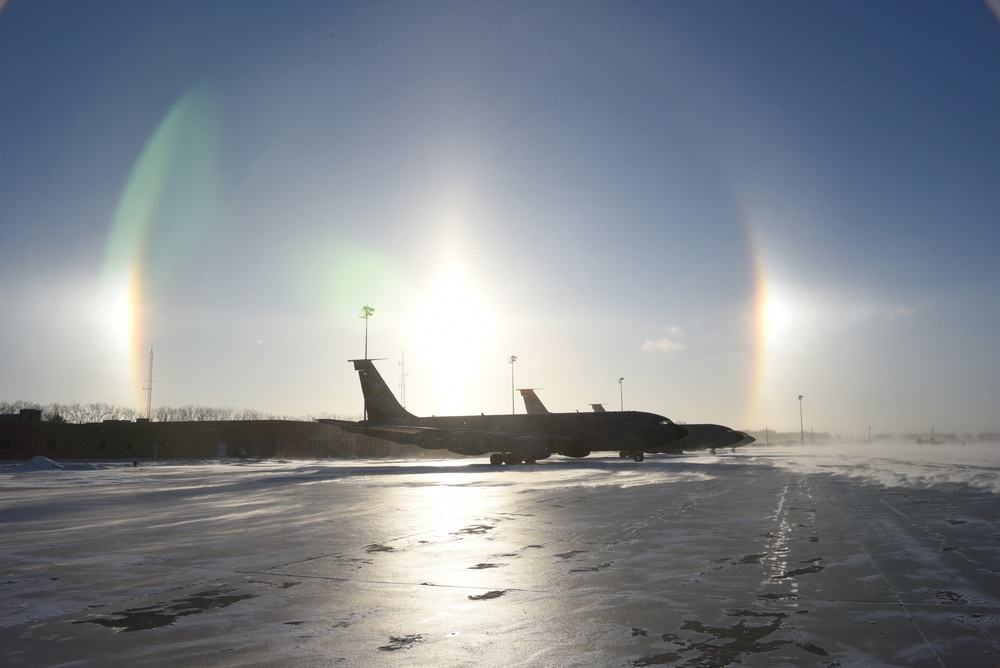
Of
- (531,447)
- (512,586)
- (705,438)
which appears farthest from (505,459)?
(512,586)

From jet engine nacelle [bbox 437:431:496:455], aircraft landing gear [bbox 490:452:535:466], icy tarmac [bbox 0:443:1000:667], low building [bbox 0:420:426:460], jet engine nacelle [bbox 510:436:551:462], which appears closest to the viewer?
icy tarmac [bbox 0:443:1000:667]

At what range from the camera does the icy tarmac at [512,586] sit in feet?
18.2

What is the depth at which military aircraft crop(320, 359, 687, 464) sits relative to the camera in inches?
1882

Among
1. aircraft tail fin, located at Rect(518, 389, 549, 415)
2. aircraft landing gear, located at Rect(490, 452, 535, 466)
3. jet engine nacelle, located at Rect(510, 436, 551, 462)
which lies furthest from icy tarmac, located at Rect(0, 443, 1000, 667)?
aircraft tail fin, located at Rect(518, 389, 549, 415)

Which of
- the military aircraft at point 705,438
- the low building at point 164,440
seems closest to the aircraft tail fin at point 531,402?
the military aircraft at point 705,438

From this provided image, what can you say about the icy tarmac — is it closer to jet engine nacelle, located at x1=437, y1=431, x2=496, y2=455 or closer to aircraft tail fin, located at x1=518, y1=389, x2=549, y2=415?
jet engine nacelle, located at x1=437, y1=431, x2=496, y2=455

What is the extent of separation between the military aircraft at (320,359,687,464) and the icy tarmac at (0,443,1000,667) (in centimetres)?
3087

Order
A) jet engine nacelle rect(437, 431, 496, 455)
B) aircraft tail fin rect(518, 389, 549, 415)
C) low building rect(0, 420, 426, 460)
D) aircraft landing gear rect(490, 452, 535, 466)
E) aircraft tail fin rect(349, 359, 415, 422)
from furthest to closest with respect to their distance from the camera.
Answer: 1. low building rect(0, 420, 426, 460)
2. aircraft tail fin rect(518, 389, 549, 415)
3. aircraft tail fin rect(349, 359, 415, 422)
4. jet engine nacelle rect(437, 431, 496, 455)
5. aircraft landing gear rect(490, 452, 535, 466)

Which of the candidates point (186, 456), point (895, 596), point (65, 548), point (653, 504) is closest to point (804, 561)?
point (895, 596)

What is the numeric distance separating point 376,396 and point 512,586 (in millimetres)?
48546

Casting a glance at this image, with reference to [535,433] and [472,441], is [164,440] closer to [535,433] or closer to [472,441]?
[472,441]

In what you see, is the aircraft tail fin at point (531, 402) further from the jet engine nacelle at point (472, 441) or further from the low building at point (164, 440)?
the low building at point (164, 440)

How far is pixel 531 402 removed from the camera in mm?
68875

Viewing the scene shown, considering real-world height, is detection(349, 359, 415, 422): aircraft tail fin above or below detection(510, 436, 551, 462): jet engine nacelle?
above
